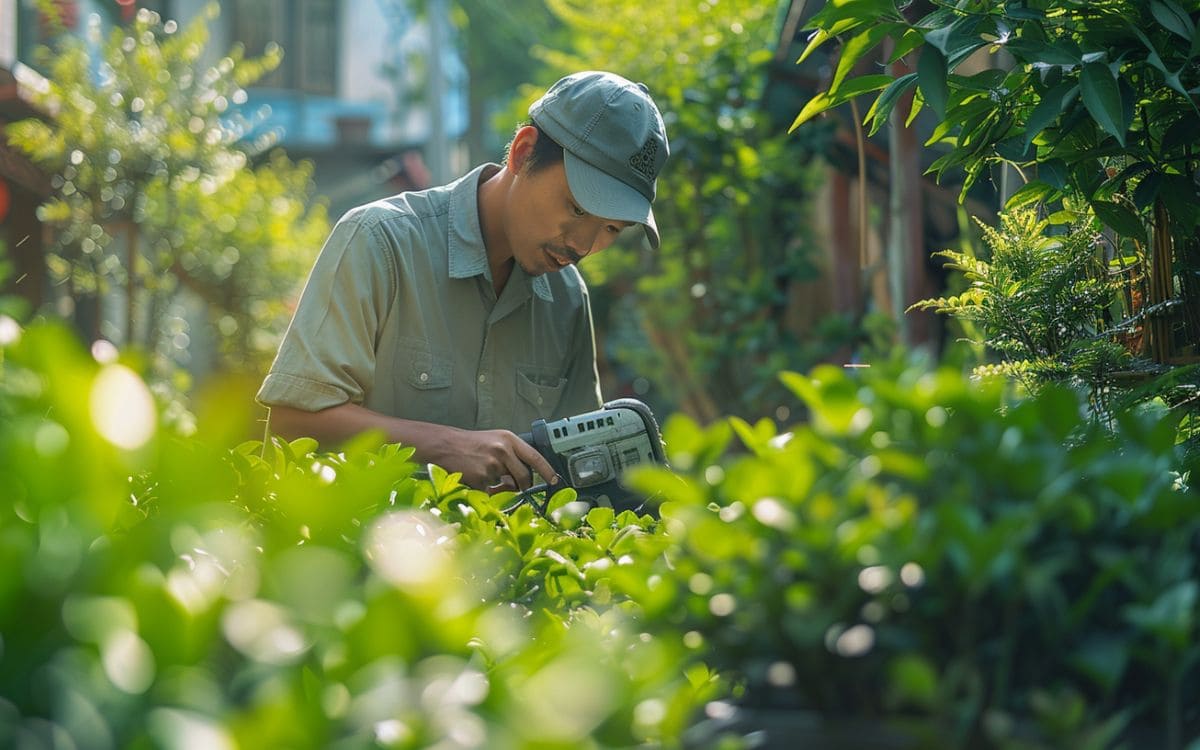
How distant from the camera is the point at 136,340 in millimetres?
15367

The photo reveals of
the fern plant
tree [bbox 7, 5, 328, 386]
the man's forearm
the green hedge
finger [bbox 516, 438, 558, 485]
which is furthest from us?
tree [bbox 7, 5, 328, 386]

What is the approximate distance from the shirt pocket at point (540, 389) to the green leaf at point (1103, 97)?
2.36 meters

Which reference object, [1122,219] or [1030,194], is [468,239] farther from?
[1122,219]

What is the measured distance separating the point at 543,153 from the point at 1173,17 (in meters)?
2.04

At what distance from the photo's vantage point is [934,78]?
6.01ft

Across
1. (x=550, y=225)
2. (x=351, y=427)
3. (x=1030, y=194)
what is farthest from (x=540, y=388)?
(x=1030, y=194)

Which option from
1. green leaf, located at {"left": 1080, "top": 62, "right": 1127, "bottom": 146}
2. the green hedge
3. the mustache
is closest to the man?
the mustache

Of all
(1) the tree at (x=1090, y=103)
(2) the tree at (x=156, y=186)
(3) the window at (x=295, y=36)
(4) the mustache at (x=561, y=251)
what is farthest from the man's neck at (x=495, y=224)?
(3) the window at (x=295, y=36)

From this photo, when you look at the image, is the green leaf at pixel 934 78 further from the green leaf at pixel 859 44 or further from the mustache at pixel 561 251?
the mustache at pixel 561 251

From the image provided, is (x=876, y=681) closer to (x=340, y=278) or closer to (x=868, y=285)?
(x=340, y=278)

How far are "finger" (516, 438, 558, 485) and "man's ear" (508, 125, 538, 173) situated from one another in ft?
2.98

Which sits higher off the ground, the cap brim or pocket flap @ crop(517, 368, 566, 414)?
the cap brim

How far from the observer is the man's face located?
3566mm

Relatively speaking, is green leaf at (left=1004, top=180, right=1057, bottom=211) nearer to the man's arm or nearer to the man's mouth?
the man's arm
